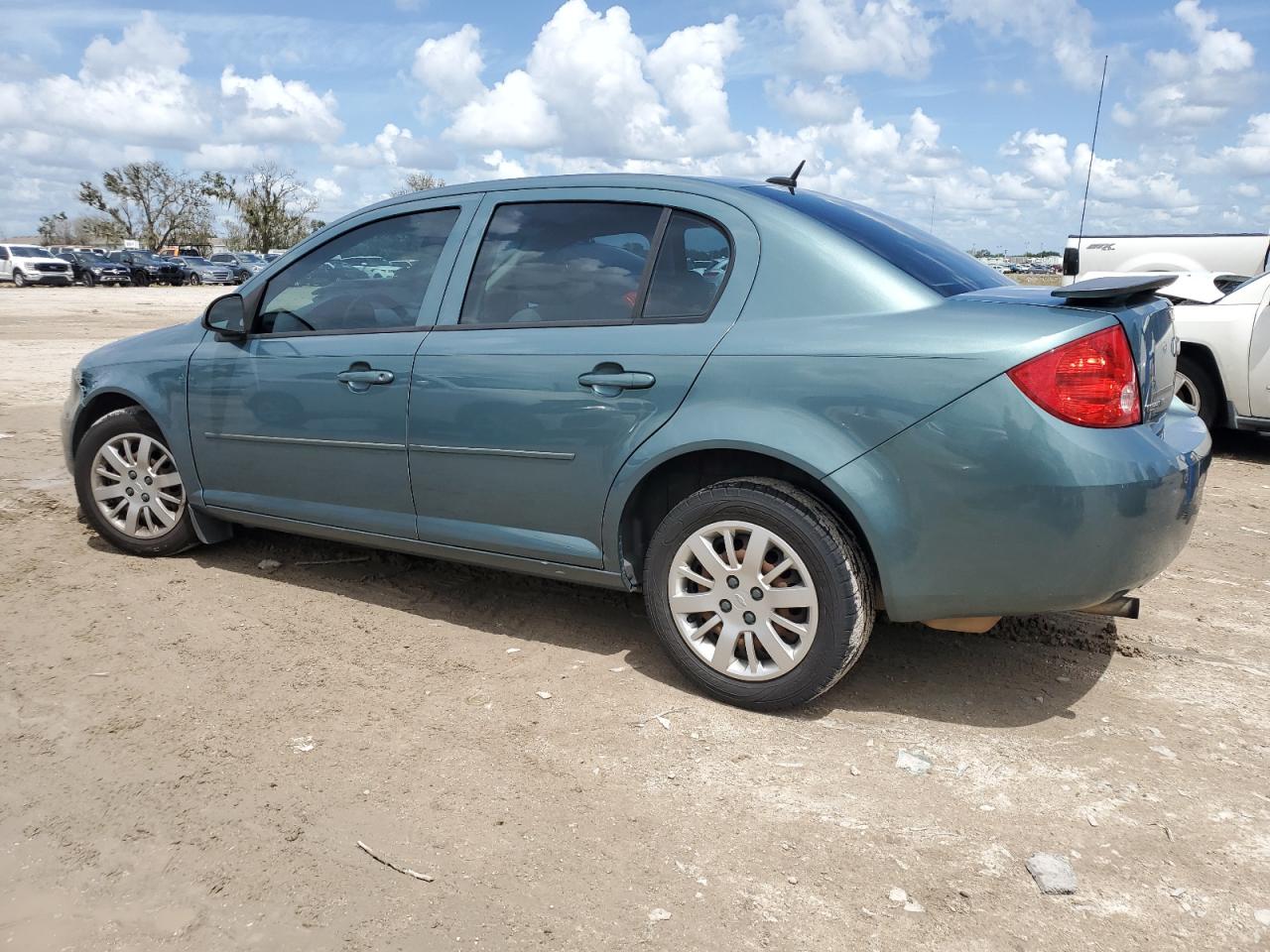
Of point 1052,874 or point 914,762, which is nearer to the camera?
point 1052,874

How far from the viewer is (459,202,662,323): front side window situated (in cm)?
358

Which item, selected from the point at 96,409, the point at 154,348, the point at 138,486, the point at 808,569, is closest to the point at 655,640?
the point at 808,569

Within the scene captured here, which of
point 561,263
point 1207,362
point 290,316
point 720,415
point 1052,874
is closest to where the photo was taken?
point 1052,874

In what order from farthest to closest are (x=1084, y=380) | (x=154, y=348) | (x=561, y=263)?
(x=154, y=348) → (x=561, y=263) → (x=1084, y=380)

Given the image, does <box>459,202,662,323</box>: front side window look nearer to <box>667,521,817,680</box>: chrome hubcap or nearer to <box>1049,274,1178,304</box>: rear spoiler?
<box>667,521,817,680</box>: chrome hubcap

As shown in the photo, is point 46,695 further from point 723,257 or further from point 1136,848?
point 1136,848

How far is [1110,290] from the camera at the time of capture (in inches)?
115

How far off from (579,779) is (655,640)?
1.11 meters

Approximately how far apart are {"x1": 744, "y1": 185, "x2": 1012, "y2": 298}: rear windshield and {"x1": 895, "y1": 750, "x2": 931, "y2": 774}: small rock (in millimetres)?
1415

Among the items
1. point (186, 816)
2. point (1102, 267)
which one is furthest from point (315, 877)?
point (1102, 267)

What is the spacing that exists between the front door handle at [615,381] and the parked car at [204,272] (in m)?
48.4

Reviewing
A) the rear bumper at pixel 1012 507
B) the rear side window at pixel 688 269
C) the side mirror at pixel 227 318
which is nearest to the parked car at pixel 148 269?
the side mirror at pixel 227 318

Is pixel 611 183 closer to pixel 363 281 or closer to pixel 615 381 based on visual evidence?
pixel 615 381

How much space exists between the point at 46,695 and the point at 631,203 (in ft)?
8.61
